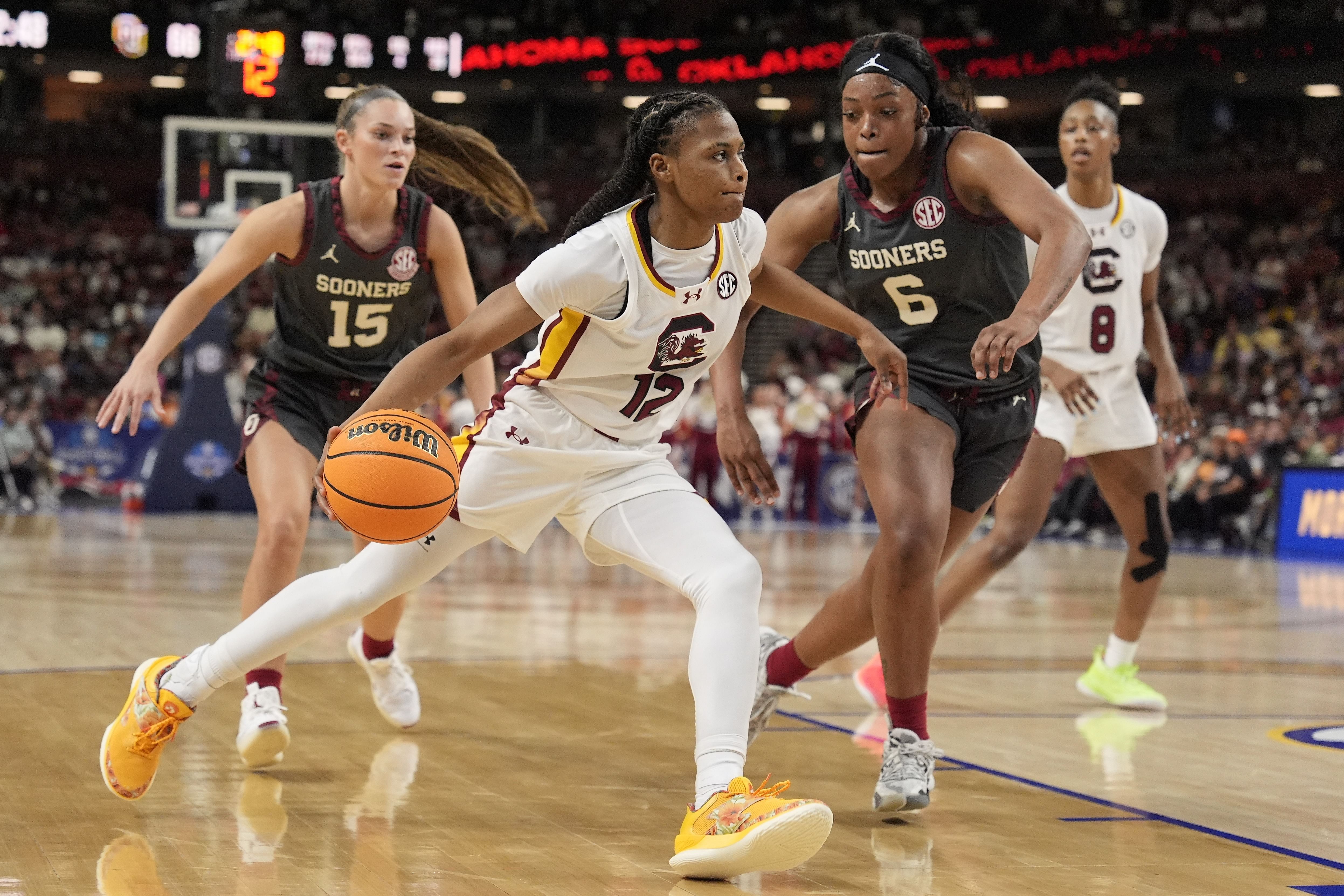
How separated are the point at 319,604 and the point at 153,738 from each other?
1.82 ft

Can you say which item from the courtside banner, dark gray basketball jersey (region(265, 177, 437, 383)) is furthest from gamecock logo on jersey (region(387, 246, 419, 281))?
the courtside banner

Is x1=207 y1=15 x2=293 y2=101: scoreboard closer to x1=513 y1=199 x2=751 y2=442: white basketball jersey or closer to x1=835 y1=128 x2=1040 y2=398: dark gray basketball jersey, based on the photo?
x1=835 y1=128 x2=1040 y2=398: dark gray basketball jersey

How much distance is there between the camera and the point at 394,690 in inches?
206

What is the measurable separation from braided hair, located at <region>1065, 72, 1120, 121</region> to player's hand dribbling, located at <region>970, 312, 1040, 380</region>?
2.55m

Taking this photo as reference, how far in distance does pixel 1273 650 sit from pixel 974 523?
4.00 m

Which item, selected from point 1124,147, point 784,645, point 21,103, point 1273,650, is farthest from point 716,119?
point 21,103

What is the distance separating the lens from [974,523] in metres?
4.70

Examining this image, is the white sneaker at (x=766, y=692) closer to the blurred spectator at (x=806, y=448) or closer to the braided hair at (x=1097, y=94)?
the braided hair at (x=1097, y=94)

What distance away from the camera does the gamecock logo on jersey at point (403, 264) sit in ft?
16.8

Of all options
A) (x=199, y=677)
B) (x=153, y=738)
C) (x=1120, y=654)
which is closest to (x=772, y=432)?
(x=1120, y=654)

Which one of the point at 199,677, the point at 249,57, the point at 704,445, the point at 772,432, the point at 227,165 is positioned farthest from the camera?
the point at 772,432

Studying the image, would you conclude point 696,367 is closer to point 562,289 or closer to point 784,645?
point 562,289

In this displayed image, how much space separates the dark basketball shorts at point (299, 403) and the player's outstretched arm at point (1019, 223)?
2.08 meters

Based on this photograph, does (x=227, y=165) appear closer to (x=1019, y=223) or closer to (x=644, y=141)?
(x=644, y=141)
